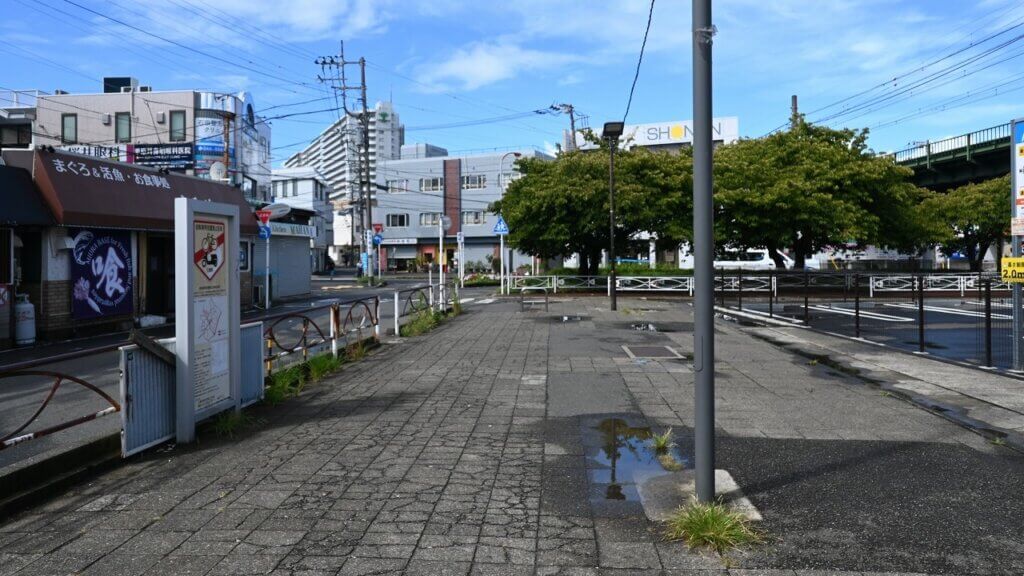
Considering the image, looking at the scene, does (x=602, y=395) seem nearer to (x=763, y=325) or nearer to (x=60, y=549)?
(x=60, y=549)

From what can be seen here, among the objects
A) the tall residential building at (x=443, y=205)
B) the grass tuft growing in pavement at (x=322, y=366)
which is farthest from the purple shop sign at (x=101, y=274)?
the tall residential building at (x=443, y=205)

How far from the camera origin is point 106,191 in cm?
1722

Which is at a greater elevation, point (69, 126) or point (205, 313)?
point (69, 126)

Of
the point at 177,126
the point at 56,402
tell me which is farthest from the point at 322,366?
the point at 177,126

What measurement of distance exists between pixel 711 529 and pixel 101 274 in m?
17.4

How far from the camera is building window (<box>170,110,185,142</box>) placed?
5209 centimetres

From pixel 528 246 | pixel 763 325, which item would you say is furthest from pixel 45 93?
pixel 763 325

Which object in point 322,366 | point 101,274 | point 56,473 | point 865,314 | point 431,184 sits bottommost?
point 56,473

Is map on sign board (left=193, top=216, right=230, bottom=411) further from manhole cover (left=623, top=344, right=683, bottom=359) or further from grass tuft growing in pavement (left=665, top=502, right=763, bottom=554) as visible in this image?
manhole cover (left=623, top=344, right=683, bottom=359)

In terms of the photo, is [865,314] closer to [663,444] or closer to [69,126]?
[663,444]

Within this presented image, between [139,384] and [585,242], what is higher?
[585,242]

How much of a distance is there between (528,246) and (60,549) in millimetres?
30796

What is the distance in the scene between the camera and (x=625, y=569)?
154 inches

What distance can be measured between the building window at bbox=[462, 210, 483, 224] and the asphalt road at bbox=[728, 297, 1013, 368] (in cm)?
4845
